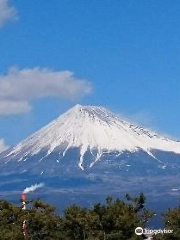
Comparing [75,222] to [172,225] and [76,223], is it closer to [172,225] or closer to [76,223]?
[76,223]

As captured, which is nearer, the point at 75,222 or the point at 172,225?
the point at 75,222

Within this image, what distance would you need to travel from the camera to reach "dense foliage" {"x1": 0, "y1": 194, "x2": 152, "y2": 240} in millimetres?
60562

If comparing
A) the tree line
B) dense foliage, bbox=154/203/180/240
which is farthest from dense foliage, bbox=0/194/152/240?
dense foliage, bbox=154/203/180/240

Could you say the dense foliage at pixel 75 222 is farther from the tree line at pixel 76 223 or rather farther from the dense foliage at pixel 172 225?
the dense foliage at pixel 172 225

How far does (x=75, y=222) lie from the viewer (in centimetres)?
6162

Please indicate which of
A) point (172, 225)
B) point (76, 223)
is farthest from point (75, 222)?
point (172, 225)

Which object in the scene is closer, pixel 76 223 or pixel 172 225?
pixel 76 223

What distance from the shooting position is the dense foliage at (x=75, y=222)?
60.6 metres

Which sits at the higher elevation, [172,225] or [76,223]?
[76,223]

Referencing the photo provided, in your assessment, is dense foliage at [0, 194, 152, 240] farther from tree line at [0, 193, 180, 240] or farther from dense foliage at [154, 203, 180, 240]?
dense foliage at [154, 203, 180, 240]

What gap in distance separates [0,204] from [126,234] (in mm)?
11724

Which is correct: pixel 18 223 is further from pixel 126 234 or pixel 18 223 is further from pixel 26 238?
pixel 126 234

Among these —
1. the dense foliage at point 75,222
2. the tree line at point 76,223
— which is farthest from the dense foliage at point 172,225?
the dense foliage at point 75,222

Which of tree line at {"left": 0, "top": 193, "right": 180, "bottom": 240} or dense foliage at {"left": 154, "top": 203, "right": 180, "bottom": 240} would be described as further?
dense foliage at {"left": 154, "top": 203, "right": 180, "bottom": 240}
